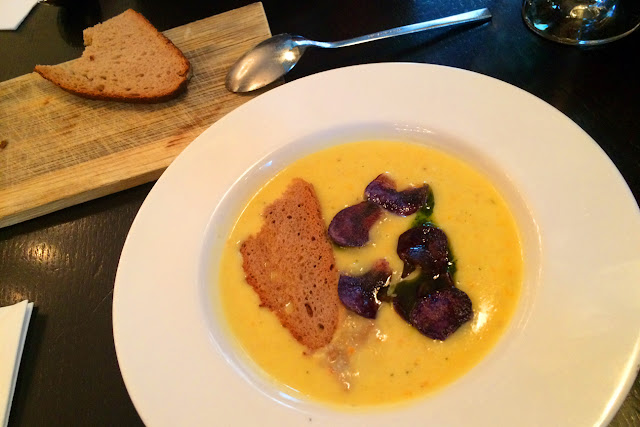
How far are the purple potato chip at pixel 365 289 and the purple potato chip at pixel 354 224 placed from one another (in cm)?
9

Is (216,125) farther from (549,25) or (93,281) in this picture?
(549,25)

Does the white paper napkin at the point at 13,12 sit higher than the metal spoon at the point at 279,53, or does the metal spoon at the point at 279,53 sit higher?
the white paper napkin at the point at 13,12

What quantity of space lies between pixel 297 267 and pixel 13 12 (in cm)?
225

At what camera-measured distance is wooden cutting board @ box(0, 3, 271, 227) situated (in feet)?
5.78

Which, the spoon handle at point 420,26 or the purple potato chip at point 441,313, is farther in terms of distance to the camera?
the spoon handle at point 420,26

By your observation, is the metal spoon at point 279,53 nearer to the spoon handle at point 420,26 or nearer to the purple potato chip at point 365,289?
the spoon handle at point 420,26

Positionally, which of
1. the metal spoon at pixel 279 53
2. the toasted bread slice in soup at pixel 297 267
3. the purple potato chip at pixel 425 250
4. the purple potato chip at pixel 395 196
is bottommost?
the toasted bread slice in soup at pixel 297 267

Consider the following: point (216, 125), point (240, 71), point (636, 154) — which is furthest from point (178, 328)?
point (636, 154)

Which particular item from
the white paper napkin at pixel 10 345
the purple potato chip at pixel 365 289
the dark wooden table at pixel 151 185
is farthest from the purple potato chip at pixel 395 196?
the white paper napkin at pixel 10 345

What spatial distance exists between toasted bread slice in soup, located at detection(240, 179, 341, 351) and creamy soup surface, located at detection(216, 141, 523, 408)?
3 centimetres

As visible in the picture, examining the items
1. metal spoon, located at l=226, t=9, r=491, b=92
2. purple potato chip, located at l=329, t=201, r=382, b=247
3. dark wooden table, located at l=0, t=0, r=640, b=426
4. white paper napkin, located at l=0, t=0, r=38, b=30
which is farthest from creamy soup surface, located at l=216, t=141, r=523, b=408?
white paper napkin, located at l=0, t=0, r=38, b=30

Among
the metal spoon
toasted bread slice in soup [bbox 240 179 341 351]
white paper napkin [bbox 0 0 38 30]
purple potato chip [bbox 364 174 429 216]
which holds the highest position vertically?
white paper napkin [bbox 0 0 38 30]

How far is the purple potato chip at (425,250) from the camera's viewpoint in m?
1.26

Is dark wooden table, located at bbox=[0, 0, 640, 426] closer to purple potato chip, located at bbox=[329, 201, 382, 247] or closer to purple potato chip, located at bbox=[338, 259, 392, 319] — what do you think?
purple potato chip, located at bbox=[338, 259, 392, 319]
